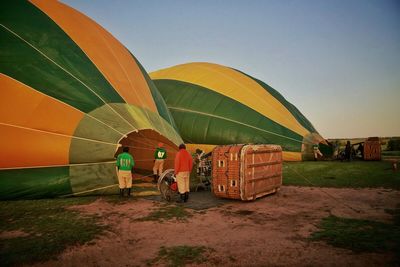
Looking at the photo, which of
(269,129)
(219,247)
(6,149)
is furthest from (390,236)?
(269,129)

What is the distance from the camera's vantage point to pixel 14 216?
5.57 metres

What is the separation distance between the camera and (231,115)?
47.0 feet

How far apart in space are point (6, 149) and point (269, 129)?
11074 millimetres

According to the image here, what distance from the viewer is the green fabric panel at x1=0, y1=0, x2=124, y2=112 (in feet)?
23.1

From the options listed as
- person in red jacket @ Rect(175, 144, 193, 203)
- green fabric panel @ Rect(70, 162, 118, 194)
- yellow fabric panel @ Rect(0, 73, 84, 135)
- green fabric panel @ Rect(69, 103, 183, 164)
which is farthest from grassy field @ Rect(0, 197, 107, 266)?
person in red jacket @ Rect(175, 144, 193, 203)

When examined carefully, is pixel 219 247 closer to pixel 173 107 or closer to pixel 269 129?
pixel 269 129

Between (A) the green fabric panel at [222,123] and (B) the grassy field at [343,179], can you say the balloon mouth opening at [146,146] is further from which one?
(B) the grassy field at [343,179]

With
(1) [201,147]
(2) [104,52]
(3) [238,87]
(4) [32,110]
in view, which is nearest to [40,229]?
(4) [32,110]

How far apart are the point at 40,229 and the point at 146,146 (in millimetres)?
6640

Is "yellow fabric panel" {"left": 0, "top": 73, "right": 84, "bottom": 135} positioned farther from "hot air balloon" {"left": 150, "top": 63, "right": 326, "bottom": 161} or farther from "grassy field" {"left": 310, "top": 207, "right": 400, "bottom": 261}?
"hot air balloon" {"left": 150, "top": 63, "right": 326, "bottom": 161}

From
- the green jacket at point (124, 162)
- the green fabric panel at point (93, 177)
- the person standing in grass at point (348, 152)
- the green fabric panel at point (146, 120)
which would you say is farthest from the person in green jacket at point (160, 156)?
the person standing in grass at point (348, 152)

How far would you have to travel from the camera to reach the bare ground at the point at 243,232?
11.8ft

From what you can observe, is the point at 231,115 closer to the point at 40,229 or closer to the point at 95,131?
the point at 95,131

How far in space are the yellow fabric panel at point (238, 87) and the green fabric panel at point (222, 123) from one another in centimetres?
35
